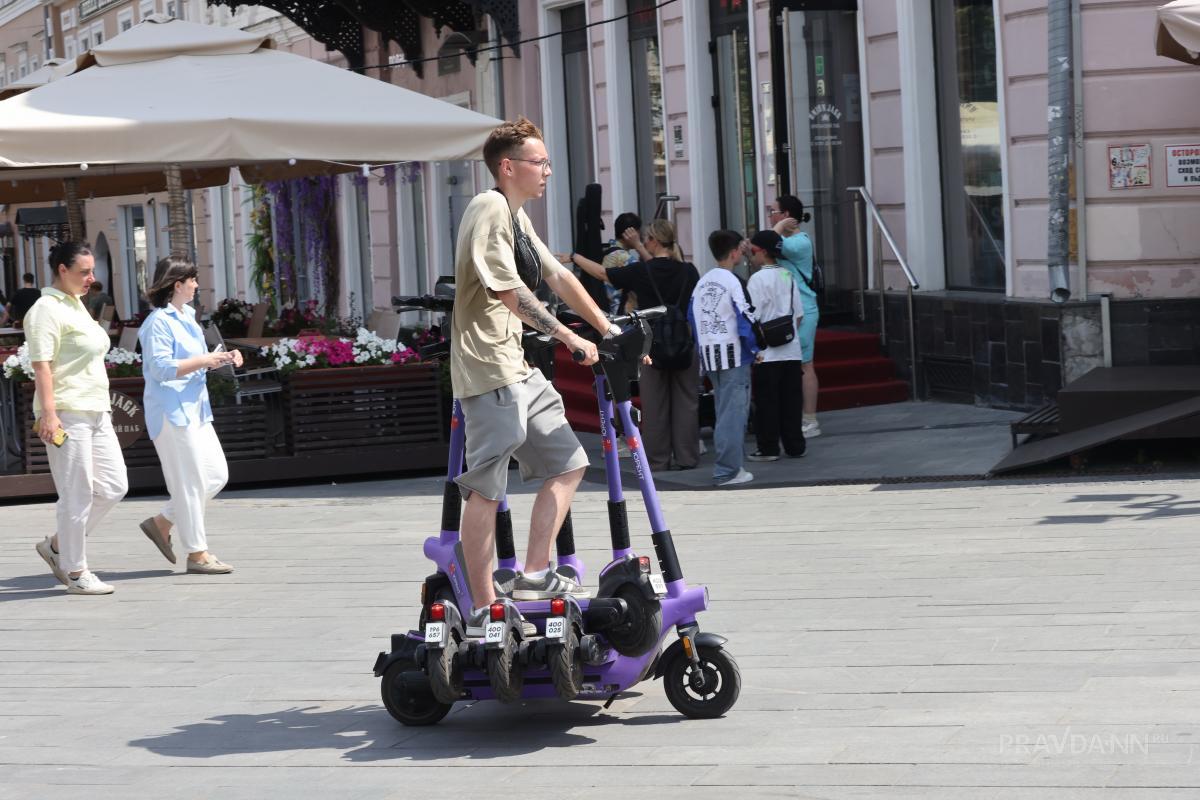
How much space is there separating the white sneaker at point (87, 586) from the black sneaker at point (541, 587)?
3.53m

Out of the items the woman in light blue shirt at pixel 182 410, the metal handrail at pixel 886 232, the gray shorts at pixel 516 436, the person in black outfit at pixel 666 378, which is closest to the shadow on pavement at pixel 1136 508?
the person in black outfit at pixel 666 378

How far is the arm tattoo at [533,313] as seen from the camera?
5559 millimetres

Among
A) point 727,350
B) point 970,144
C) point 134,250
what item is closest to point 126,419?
point 727,350

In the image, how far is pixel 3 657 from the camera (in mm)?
7348

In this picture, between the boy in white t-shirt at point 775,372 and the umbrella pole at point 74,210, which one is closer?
the boy in white t-shirt at point 775,372

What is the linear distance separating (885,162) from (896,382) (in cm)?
186

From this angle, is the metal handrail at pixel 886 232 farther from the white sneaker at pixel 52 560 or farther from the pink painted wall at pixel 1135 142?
the white sneaker at pixel 52 560

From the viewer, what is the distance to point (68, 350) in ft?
29.2

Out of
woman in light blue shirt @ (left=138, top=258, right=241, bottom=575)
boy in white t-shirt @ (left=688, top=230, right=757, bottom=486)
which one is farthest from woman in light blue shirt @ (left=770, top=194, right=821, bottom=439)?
woman in light blue shirt @ (left=138, top=258, right=241, bottom=575)

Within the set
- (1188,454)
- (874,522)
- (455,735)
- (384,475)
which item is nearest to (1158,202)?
(1188,454)

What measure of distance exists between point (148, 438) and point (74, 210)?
13.8ft

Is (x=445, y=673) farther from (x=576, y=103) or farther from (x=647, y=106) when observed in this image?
(x=576, y=103)

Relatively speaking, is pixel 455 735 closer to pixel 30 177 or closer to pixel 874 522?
pixel 874 522

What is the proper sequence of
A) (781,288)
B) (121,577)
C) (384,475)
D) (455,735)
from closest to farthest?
(455,735), (121,577), (781,288), (384,475)
